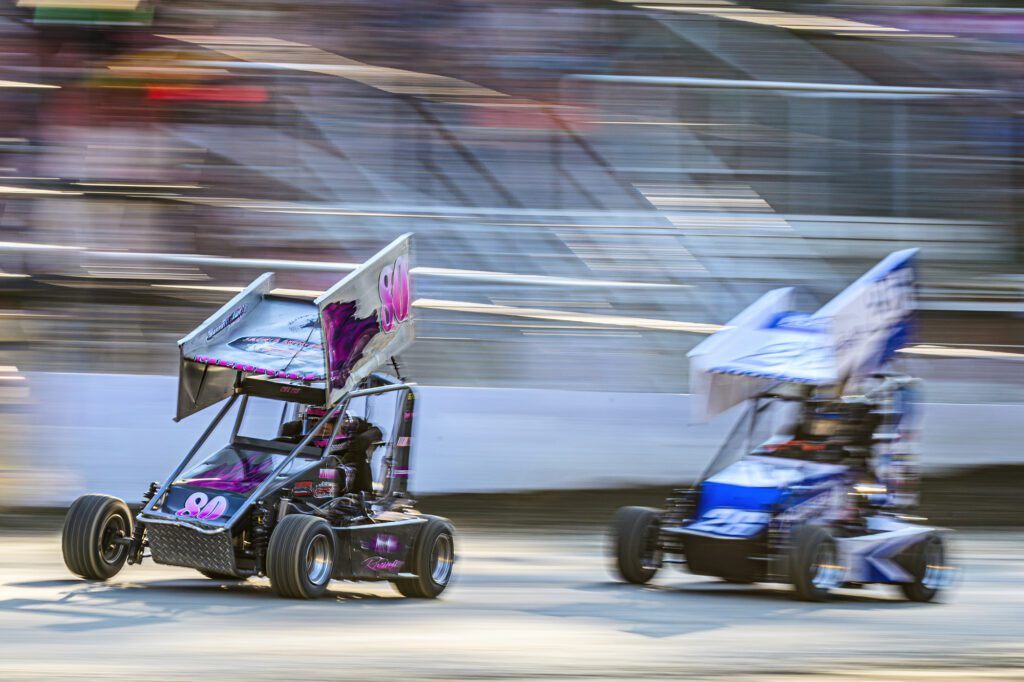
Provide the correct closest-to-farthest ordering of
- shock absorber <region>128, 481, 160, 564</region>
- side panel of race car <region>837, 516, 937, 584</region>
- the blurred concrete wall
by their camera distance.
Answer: shock absorber <region>128, 481, 160, 564</region> → side panel of race car <region>837, 516, 937, 584</region> → the blurred concrete wall

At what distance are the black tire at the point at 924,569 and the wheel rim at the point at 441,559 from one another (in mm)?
3407

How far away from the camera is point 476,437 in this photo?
48.0 feet

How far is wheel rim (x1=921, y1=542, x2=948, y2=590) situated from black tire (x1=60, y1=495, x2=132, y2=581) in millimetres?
5810

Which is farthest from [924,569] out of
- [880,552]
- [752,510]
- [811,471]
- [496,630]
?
[496,630]

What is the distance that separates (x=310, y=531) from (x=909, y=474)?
16.9ft

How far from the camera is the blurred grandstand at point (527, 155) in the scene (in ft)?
63.4

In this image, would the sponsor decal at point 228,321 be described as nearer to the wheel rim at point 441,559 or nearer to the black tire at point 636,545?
the wheel rim at point 441,559

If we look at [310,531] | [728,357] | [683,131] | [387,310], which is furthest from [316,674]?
[683,131]

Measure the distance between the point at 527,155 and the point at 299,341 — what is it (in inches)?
448

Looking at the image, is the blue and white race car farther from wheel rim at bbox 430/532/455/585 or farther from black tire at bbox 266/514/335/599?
black tire at bbox 266/514/335/599

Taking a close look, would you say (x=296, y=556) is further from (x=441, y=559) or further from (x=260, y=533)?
(x=441, y=559)

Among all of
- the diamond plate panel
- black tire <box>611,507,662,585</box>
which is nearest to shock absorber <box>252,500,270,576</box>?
the diamond plate panel

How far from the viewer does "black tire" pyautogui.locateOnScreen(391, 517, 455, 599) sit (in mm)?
9547

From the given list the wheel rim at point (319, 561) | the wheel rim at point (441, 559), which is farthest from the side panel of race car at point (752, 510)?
the wheel rim at point (319, 561)
